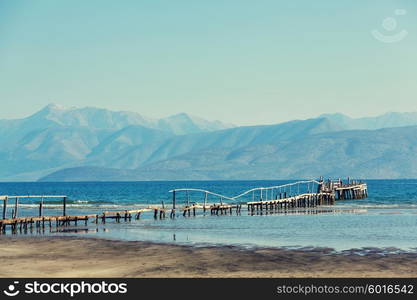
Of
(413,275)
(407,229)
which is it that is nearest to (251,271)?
(413,275)

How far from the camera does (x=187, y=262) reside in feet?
112

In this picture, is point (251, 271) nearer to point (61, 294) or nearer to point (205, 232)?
point (61, 294)

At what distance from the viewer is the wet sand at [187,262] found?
100ft

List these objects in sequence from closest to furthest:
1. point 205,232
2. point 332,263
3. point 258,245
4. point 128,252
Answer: point 332,263 < point 128,252 < point 258,245 < point 205,232

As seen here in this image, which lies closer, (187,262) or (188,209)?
(187,262)

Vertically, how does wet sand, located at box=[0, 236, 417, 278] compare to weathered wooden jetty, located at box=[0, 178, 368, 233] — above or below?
below

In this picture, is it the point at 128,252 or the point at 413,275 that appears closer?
→ the point at 413,275

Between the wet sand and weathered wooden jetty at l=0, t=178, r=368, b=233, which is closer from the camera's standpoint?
the wet sand

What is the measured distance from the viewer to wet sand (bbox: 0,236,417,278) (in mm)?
30538

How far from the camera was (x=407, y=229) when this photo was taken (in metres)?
54.5

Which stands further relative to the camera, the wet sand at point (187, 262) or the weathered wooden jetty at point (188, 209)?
the weathered wooden jetty at point (188, 209)

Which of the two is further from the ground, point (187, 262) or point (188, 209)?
point (188, 209)

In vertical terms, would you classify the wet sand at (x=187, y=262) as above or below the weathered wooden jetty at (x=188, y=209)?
below

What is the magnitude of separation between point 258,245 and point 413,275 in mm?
13805
